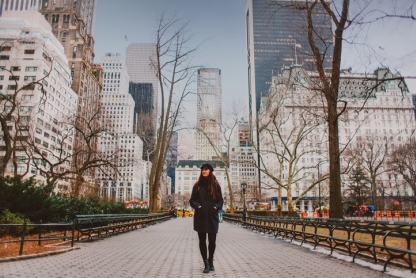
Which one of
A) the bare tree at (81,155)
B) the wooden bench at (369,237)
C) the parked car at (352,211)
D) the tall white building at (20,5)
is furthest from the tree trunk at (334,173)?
the tall white building at (20,5)

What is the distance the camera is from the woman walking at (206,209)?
600 cm

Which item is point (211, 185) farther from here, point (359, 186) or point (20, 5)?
point (20, 5)

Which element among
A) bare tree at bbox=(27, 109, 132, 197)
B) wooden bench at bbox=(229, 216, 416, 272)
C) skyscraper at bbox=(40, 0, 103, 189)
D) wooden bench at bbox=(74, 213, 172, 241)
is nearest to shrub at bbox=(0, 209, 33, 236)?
wooden bench at bbox=(74, 213, 172, 241)

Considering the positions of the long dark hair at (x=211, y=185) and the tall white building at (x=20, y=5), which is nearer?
the long dark hair at (x=211, y=185)

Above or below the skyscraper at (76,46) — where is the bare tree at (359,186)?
below

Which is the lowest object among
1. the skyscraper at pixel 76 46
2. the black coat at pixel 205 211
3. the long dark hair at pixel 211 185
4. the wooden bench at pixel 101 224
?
the wooden bench at pixel 101 224

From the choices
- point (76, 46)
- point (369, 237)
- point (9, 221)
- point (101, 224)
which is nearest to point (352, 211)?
point (369, 237)

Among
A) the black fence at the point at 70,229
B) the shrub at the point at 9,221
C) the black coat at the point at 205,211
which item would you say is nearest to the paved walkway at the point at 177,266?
the black coat at the point at 205,211

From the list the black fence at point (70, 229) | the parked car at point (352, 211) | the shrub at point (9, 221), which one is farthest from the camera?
the parked car at point (352, 211)

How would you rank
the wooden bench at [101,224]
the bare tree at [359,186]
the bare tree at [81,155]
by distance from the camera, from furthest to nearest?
the bare tree at [359,186] < the bare tree at [81,155] < the wooden bench at [101,224]

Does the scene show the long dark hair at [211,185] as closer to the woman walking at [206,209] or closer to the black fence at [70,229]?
the woman walking at [206,209]

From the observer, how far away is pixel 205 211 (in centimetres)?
605

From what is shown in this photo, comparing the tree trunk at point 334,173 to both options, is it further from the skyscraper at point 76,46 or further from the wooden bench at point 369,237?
the skyscraper at point 76,46

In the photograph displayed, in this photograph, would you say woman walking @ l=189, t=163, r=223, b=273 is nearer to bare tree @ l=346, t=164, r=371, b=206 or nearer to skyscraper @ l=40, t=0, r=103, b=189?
bare tree @ l=346, t=164, r=371, b=206
